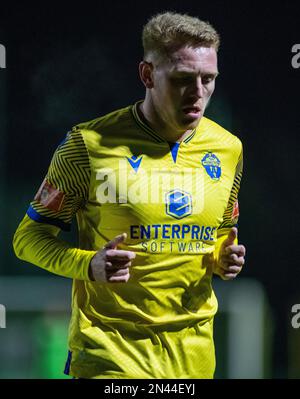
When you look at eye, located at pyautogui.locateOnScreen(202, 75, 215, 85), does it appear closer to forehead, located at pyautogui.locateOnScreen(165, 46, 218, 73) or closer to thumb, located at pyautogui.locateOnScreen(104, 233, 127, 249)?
forehead, located at pyautogui.locateOnScreen(165, 46, 218, 73)

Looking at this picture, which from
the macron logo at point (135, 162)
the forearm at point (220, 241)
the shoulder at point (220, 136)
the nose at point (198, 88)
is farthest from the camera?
the shoulder at point (220, 136)

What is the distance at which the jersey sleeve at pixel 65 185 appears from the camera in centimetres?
428

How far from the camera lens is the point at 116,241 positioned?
408cm

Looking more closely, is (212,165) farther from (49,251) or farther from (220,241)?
(49,251)

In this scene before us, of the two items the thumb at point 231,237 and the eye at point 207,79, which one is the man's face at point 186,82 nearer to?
the eye at point 207,79

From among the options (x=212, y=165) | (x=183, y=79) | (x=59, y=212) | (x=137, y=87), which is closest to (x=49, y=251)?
(x=59, y=212)

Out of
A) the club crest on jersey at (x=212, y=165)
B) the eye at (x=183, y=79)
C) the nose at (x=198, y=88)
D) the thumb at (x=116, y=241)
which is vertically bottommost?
the thumb at (x=116, y=241)

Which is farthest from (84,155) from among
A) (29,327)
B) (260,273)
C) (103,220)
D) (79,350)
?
(260,273)

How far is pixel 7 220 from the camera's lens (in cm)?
712

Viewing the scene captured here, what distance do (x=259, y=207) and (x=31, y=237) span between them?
309 centimetres

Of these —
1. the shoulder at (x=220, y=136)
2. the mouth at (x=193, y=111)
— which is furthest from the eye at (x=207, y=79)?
the shoulder at (x=220, y=136)

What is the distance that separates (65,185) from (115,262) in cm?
40
